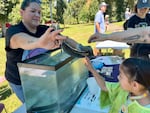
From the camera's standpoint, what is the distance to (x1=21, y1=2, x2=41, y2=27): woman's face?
5.19ft

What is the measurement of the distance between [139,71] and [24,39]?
0.59 meters

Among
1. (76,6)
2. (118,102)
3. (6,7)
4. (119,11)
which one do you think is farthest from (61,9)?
(118,102)

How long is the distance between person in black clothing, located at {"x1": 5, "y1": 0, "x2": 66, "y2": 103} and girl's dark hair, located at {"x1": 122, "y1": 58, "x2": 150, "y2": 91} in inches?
13.2

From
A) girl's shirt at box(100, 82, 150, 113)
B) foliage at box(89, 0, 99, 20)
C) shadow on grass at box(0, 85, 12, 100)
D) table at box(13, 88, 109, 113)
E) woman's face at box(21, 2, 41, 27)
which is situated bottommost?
shadow on grass at box(0, 85, 12, 100)

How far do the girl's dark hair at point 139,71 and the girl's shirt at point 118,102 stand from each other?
0.31 feet

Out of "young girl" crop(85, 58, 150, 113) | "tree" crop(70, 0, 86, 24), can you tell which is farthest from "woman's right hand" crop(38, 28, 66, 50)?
"tree" crop(70, 0, 86, 24)

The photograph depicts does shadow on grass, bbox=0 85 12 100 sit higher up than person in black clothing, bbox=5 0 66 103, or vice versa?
person in black clothing, bbox=5 0 66 103

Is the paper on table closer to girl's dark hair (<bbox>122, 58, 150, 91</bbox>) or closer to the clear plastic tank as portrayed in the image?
the clear plastic tank

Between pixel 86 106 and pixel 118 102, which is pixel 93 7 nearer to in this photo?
pixel 86 106

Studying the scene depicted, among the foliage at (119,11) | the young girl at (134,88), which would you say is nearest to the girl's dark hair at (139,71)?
the young girl at (134,88)

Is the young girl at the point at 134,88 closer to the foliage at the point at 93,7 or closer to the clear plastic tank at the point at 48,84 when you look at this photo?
the clear plastic tank at the point at 48,84

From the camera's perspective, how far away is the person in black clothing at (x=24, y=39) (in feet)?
4.30

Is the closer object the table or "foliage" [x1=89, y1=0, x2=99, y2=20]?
the table

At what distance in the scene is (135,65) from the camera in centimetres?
113
